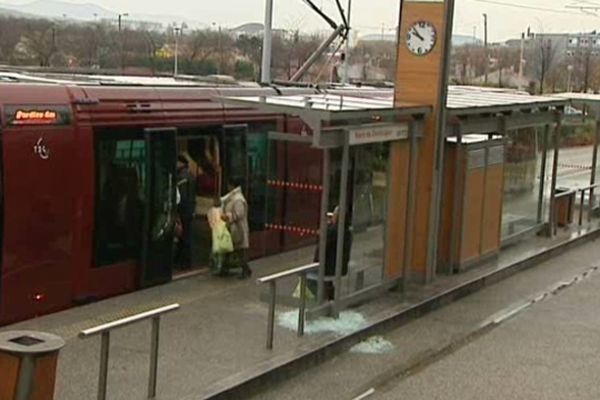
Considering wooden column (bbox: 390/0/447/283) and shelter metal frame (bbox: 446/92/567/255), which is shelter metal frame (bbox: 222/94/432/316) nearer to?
wooden column (bbox: 390/0/447/283)

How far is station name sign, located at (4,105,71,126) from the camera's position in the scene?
10.9 meters

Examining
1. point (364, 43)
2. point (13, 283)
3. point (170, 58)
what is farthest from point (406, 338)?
point (364, 43)

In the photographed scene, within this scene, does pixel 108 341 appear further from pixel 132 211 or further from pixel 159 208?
pixel 159 208

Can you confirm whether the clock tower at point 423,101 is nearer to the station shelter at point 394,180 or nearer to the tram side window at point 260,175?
the station shelter at point 394,180

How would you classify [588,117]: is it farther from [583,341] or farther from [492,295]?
[583,341]

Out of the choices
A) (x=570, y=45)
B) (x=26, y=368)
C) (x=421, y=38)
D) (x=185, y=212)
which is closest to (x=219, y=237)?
(x=185, y=212)

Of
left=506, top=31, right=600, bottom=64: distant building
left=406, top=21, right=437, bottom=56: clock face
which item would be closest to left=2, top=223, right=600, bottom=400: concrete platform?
left=406, top=21, right=437, bottom=56: clock face

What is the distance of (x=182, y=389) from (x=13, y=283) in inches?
118

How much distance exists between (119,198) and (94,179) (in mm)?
559

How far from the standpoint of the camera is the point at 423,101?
44.2 ft

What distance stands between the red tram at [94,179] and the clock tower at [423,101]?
264cm

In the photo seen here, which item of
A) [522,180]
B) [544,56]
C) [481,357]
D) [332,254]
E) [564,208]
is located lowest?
[481,357]

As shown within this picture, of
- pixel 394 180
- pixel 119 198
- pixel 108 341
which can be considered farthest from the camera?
pixel 394 180

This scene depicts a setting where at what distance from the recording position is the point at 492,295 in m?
14.3
